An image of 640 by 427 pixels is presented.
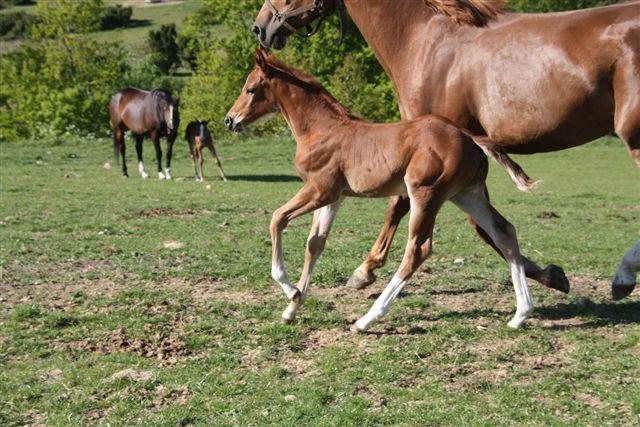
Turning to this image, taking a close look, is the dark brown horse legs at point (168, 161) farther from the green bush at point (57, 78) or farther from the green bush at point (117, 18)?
the green bush at point (117, 18)

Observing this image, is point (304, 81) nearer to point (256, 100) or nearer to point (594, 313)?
point (256, 100)

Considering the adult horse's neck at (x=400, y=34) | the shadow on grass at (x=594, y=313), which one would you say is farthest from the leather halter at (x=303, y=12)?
the shadow on grass at (x=594, y=313)

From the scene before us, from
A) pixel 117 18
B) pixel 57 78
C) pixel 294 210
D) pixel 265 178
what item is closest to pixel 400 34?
pixel 294 210

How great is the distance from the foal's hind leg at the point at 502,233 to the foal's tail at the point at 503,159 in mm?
356

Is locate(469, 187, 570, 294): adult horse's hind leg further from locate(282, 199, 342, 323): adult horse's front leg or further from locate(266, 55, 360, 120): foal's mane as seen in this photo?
locate(266, 55, 360, 120): foal's mane

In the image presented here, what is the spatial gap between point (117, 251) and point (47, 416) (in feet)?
15.9

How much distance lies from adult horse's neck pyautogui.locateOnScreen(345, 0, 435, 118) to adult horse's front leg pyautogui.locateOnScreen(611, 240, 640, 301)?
2.05 metres

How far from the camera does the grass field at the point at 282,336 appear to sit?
15.8 feet

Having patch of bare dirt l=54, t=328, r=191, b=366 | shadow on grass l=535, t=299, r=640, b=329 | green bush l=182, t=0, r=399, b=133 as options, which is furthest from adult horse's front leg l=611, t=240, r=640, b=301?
green bush l=182, t=0, r=399, b=133

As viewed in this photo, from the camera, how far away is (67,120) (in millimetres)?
37906

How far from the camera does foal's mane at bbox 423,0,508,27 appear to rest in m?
6.64

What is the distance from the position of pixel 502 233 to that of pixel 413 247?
2.53 feet

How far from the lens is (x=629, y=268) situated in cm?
636

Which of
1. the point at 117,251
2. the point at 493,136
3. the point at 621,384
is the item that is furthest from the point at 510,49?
the point at 117,251
